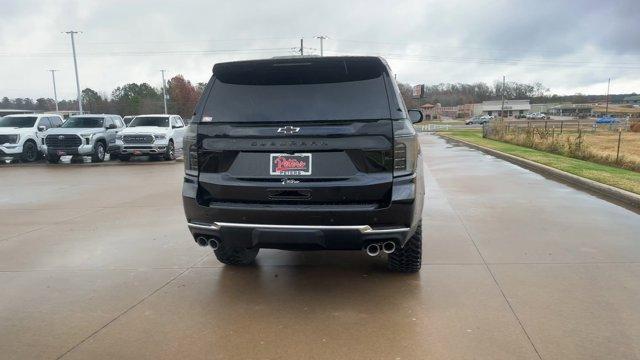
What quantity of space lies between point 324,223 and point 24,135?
1924 centimetres

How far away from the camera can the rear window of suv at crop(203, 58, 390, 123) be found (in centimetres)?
393

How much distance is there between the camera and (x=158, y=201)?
943 cm

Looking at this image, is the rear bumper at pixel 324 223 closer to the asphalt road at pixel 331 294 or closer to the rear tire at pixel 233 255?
the asphalt road at pixel 331 294

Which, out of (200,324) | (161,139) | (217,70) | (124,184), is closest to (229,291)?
(200,324)

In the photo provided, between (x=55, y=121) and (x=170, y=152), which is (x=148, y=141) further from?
(x=55, y=121)

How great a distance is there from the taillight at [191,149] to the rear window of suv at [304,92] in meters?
0.19

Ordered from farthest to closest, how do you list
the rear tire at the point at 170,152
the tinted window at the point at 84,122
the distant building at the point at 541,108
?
1. the distant building at the point at 541,108
2. the tinted window at the point at 84,122
3. the rear tire at the point at 170,152

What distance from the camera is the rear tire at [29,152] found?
754 inches

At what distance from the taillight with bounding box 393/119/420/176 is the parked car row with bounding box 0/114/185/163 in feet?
52.2

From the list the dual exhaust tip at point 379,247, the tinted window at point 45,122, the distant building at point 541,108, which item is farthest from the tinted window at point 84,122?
the distant building at point 541,108

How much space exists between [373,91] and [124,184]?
32.5 ft

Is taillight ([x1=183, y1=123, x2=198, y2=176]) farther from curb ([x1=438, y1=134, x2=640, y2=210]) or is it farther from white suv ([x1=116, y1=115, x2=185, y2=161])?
white suv ([x1=116, y1=115, x2=185, y2=161])

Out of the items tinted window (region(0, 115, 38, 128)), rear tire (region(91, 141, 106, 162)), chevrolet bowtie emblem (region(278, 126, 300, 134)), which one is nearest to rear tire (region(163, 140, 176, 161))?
rear tire (region(91, 141, 106, 162))

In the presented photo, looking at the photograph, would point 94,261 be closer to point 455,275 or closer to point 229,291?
point 229,291
